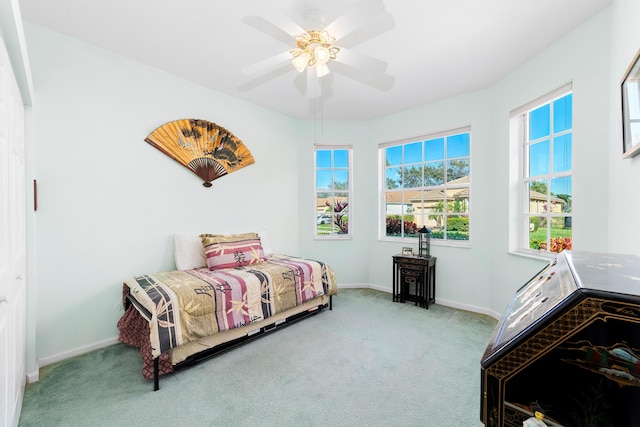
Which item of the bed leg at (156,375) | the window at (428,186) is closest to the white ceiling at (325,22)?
the window at (428,186)

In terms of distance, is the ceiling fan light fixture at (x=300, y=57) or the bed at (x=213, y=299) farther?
the ceiling fan light fixture at (x=300, y=57)

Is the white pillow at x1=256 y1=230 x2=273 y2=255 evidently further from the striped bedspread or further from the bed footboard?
the bed footboard

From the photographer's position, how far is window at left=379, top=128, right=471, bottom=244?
375 centimetres

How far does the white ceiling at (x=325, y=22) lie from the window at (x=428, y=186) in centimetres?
81

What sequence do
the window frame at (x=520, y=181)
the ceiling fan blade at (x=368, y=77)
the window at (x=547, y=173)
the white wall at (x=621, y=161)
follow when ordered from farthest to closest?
the window frame at (x=520, y=181) → the ceiling fan blade at (x=368, y=77) → the window at (x=547, y=173) → the white wall at (x=621, y=161)

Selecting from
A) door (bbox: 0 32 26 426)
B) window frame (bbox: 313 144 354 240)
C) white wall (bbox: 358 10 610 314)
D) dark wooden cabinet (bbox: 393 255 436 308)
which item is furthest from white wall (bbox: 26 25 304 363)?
white wall (bbox: 358 10 610 314)

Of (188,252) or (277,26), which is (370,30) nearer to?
(277,26)

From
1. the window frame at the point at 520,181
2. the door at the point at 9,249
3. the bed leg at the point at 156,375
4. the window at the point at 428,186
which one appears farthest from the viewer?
the window at the point at 428,186

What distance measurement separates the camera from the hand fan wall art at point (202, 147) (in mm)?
3029

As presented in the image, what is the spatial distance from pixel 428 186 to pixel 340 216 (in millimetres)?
1415

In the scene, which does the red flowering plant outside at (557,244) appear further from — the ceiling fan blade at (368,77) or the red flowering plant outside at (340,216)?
the red flowering plant outside at (340,216)

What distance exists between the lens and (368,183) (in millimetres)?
4508

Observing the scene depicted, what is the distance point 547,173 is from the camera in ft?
9.16

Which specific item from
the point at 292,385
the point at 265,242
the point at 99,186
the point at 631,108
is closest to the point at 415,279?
the point at 265,242
